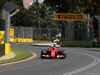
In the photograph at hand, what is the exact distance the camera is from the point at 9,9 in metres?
23.4

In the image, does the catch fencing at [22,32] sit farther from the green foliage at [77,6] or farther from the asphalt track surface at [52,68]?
the asphalt track surface at [52,68]

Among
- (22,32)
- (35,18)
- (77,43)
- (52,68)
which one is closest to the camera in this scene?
(52,68)

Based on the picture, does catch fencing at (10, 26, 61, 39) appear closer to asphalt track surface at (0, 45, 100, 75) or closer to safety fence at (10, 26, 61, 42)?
safety fence at (10, 26, 61, 42)

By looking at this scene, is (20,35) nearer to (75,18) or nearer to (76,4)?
(76,4)

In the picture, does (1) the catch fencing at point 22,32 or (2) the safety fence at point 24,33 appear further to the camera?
(1) the catch fencing at point 22,32

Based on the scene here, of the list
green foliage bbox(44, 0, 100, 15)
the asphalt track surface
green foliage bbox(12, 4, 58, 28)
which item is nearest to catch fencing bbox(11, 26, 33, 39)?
→ green foliage bbox(44, 0, 100, 15)

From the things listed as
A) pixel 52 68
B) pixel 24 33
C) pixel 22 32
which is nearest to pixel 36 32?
pixel 24 33

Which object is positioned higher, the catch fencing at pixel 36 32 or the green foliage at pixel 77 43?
the catch fencing at pixel 36 32

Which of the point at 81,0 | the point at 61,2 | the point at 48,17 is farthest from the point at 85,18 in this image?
the point at 48,17

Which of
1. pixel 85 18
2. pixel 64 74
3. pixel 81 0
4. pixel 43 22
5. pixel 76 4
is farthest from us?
pixel 43 22

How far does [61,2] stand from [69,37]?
1121 inches

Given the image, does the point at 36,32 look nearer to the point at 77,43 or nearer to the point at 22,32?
the point at 22,32

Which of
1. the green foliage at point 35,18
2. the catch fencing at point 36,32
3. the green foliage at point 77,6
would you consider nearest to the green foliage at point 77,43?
the green foliage at point 77,6

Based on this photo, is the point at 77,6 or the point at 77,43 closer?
the point at 77,43
